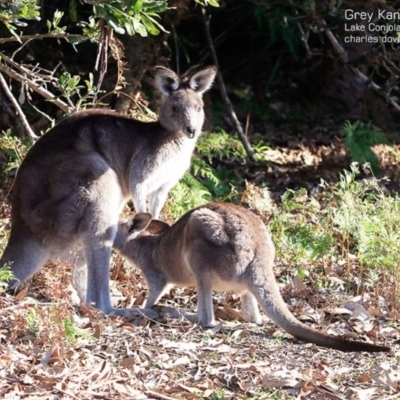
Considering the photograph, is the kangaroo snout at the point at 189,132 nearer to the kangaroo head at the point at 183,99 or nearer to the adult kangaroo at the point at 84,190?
the kangaroo head at the point at 183,99

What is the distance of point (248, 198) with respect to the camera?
8.08m

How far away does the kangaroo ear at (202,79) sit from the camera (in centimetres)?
718

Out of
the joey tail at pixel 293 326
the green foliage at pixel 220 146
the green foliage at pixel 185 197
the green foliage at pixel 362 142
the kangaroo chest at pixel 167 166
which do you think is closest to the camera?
the joey tail at pixel 293 326

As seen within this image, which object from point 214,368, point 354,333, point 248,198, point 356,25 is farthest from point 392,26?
point 214,368

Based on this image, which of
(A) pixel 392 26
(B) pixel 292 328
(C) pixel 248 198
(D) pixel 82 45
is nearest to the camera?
(B) pixel 292 328

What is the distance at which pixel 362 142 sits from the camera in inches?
391

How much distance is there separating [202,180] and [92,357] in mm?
4678

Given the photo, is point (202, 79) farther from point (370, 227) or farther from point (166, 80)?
point (370, 227)

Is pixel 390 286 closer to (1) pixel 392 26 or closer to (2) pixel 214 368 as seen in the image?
(2) pixel 214 368

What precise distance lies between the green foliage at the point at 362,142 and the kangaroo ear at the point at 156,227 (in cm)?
358

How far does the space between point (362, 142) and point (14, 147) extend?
3.91m

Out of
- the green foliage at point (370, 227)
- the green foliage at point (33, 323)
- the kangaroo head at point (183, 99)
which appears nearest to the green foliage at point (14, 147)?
the kangaroo head at point (183, 99)

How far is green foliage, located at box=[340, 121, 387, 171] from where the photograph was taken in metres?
9.74

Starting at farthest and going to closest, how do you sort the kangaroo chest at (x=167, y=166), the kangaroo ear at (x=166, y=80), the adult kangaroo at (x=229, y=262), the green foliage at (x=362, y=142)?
the green foliage at (x=362, y=142) < the kangaroo ear at (x=166, y=80) < the kangaroo chest at (x=167, y=166) < the adult kangaroo at (x=229, y=262)
